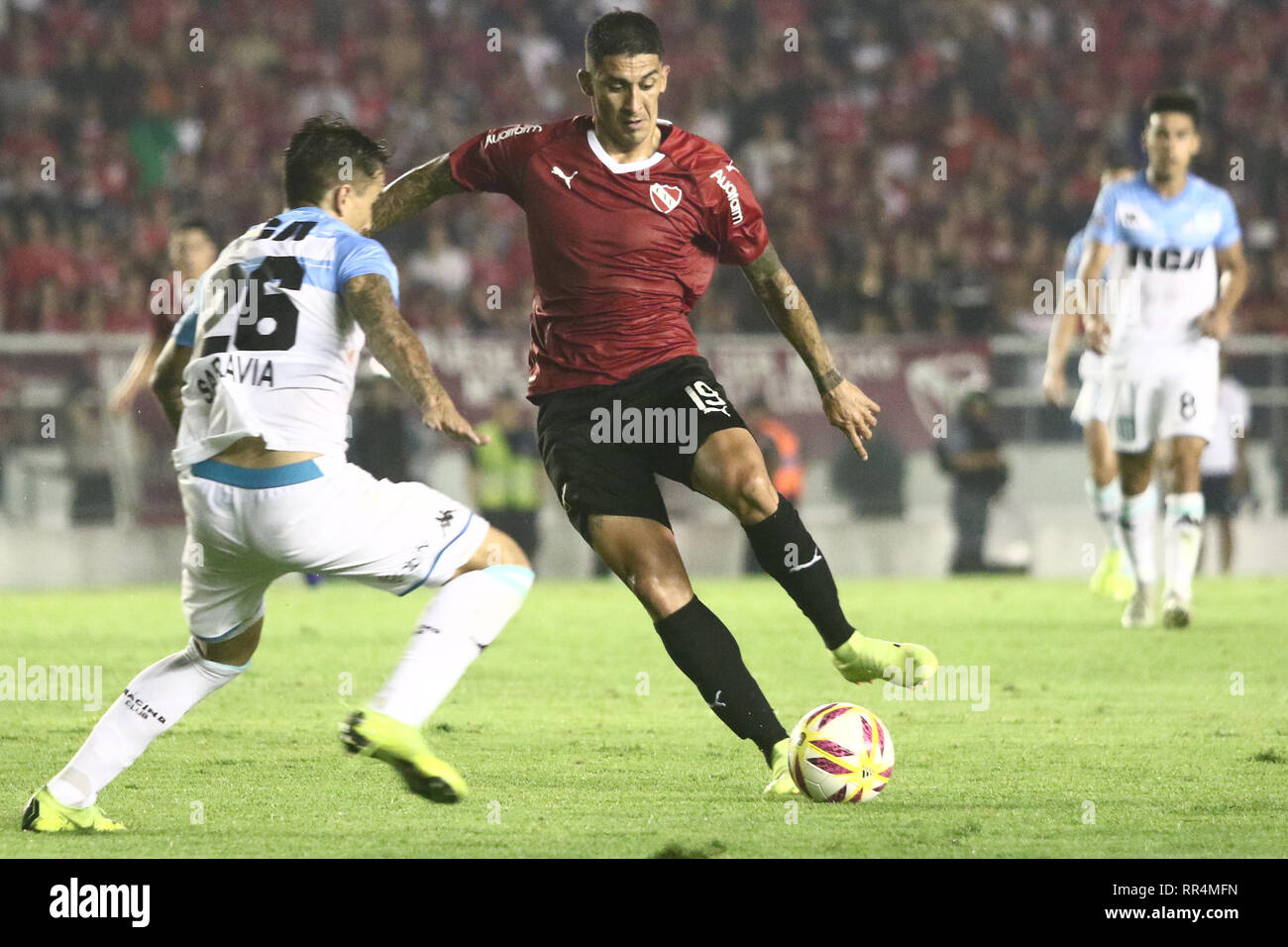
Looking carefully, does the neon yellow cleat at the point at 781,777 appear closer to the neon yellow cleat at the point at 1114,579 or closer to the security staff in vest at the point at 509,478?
the neon yellow cleat at the point at 1114,579

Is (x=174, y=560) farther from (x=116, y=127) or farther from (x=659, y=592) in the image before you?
(x=659, y=592)

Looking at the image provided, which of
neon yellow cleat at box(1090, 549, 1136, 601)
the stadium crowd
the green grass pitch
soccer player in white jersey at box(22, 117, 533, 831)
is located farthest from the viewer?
the stadium crowd

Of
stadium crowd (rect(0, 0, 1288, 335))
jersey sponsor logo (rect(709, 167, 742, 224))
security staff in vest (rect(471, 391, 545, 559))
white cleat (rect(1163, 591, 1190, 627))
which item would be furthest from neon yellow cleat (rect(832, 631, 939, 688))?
stadium crowd (rect(0, 0, 1288, 335))

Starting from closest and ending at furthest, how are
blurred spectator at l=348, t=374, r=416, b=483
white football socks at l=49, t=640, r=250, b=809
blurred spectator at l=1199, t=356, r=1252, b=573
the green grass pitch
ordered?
the green grass pitch < white football socks at l=49, t=640, r=250, b=809 < blurred spectator at l=348, t=374, r=416, b=483 < blurred spectator at l=1199, t=356, r=1252, b=573

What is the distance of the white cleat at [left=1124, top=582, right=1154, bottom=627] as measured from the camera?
10719mm

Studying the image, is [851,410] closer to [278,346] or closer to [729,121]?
[278,346]

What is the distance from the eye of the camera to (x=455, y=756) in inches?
249

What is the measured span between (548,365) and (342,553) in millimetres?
1529

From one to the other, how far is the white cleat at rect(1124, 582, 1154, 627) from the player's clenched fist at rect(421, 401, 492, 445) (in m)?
7.04

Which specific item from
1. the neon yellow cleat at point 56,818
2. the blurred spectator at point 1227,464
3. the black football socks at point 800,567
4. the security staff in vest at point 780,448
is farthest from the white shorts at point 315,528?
the blurred spectator at point 1227,464

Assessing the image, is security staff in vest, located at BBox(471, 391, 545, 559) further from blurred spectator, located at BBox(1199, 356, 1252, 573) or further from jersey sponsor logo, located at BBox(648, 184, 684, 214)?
jersey sponsor logo, located at BBox(648, 184, 684, 214)

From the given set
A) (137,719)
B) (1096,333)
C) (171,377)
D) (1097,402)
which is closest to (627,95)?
(171,377)

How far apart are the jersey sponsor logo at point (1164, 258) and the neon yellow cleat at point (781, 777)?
6071mm
